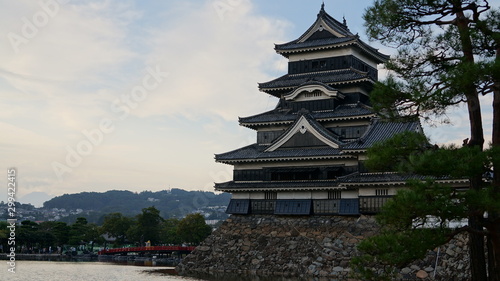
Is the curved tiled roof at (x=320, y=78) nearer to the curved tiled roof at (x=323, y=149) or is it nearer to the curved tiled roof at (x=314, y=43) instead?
the curved tiled roof at (x=314, y=43)

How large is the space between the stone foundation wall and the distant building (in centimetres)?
90

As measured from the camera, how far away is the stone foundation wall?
3131 cm

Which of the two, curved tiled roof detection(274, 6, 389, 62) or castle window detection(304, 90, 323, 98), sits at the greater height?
curved tiled roof detection(274, 6, 389, 62)

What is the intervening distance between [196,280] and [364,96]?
61.5 ft

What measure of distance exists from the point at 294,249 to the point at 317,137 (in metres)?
7.67

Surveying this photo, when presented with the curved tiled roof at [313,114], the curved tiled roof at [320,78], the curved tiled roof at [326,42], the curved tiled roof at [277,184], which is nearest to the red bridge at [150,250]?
the curved tiled roof at [277,184]

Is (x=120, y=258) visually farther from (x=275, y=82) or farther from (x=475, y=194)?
(x=475, y=194)

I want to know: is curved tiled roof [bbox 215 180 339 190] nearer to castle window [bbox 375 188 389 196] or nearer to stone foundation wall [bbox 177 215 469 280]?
stone foundation wall [bbox 177 215 469 280]

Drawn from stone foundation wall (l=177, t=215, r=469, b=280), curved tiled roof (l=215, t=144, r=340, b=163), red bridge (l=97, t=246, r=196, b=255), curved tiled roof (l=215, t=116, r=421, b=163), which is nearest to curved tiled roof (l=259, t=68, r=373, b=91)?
curved tiled roof (l=215, t=116, r=421, b=163)

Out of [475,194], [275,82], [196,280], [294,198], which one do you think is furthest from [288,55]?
[475,194]

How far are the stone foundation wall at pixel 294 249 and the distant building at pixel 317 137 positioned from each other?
0.90 meters

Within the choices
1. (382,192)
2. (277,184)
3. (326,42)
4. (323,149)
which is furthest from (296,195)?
(326,42)

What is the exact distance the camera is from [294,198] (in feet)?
130

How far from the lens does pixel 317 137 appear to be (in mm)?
39125
